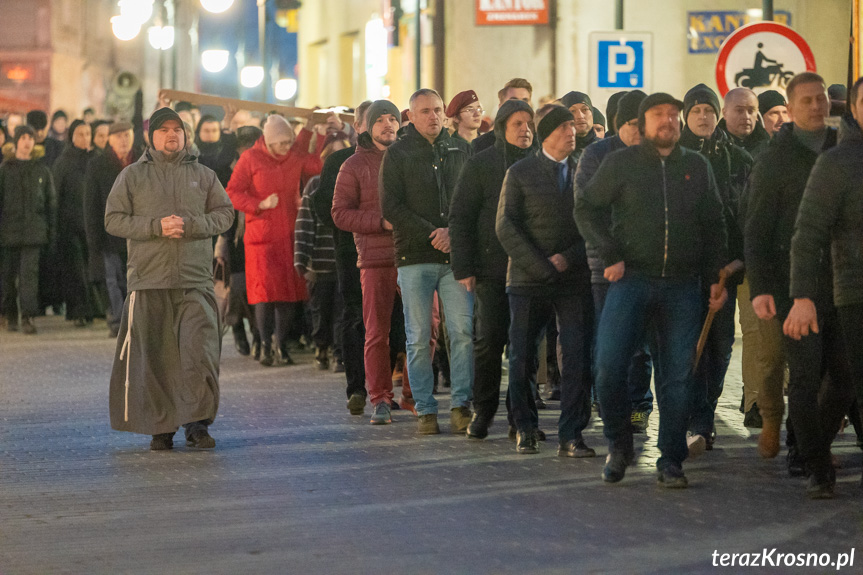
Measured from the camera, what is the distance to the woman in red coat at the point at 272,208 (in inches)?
587

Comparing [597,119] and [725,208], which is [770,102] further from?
[725,208]

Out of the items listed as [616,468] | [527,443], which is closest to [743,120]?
[527,443]

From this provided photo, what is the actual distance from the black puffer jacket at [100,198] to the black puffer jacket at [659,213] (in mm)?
10317

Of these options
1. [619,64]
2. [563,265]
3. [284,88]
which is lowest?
[563,265]

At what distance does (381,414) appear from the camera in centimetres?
1120

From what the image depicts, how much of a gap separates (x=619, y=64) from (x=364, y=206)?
446 centimetres

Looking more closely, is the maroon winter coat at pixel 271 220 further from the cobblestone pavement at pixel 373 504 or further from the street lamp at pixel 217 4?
the street lamp at pixel 217 4

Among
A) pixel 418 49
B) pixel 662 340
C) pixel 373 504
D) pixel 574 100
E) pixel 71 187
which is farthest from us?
pixel 418 49

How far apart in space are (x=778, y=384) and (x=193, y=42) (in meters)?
66.7

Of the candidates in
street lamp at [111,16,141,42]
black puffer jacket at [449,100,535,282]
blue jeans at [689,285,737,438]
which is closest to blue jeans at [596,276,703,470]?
blue jeans at [689,285,737,438]

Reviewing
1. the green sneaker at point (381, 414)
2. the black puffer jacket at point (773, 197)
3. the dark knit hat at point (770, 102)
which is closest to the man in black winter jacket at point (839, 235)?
the black puffer jacket at point (773, 197)

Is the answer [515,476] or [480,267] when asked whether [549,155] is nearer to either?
[480,267]

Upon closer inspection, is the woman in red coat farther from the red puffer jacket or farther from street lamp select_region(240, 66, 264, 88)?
street lamp select_region(240, 66, 264, 88)

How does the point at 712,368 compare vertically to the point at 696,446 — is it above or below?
above
